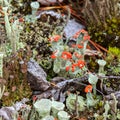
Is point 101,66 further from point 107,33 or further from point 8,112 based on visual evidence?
point 8,112

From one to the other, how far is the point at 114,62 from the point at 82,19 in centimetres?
65

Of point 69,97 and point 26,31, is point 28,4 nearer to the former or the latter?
point 26,31

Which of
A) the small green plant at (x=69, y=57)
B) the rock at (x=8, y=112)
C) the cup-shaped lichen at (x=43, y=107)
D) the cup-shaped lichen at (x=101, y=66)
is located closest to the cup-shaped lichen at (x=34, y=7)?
the small green plant at (x=69, y=57)

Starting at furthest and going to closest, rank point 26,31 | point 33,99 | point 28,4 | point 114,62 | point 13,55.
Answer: point 28,4, point 26,31, point 114,62, point 13,55, point 33,99

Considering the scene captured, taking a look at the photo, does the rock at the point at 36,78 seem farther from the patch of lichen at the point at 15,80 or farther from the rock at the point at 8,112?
the rock at the point at 8,112

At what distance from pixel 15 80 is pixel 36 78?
14 cm

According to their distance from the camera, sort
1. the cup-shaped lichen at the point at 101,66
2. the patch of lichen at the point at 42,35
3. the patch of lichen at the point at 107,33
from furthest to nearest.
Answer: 1. the patch of lichen at the point at 107,33
2. the patch of lichen at the point at 42,35
3. the cup-shaped lichen at the point at 101,66

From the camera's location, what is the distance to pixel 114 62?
9.52 ft

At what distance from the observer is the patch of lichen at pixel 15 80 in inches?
99.3

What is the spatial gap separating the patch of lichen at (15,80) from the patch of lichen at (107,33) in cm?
76

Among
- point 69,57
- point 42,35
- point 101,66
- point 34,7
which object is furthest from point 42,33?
point 101,66

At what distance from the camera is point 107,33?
312 cm

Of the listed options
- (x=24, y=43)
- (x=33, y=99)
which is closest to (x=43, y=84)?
(x=33, y=99)

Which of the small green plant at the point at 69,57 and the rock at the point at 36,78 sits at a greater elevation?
the small green plant at the point at 69,57
